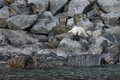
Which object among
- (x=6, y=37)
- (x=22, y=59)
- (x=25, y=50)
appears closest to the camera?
(x=22, y=59)

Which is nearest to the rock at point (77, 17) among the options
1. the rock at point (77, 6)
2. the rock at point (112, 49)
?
the rock at point (77, 6)

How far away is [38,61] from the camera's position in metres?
14.6

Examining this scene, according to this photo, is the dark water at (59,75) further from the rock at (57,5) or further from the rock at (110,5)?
the rock at (110,5)

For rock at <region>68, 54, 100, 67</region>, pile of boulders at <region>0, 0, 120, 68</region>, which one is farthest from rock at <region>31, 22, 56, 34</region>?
rock at <region>68, 54, 100, 67</region>

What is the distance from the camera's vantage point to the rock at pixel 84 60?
15281mm

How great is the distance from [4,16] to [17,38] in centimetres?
718

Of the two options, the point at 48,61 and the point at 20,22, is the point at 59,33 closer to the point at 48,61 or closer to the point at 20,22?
the point at 20,22

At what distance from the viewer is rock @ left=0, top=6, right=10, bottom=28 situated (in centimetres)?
2586

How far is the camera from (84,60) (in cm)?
1545

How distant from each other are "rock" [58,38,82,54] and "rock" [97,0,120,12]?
1284 centimetres

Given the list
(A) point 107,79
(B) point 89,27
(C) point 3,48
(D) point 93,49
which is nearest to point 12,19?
(C) point 3,48

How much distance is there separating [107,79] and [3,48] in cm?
1181

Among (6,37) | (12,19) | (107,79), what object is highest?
(12,19)

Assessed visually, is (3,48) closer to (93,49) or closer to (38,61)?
(38,61)
